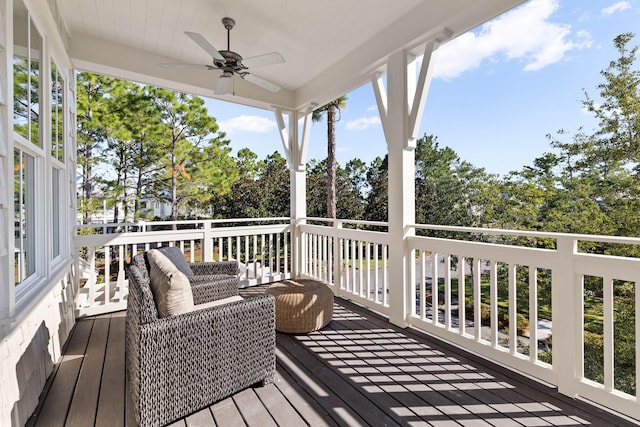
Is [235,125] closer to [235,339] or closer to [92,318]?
[92,318]

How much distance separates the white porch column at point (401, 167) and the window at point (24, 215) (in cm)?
292

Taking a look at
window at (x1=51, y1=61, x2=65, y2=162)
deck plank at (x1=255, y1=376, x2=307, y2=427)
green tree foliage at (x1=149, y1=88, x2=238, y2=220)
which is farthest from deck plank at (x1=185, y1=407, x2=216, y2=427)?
green tree foliage at (x1=149, y1=88, x2=238, y2=220)

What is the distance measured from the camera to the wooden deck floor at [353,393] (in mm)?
1786

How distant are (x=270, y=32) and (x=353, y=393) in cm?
351

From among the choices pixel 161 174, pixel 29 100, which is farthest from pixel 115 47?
pixel 161 174

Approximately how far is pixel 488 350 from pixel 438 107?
14168mm

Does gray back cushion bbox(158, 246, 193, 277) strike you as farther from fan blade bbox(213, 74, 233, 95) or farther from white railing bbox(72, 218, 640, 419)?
fan blade bbox(213, 74, 233, 95)

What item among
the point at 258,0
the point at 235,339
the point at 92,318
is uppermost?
the point at 258,0

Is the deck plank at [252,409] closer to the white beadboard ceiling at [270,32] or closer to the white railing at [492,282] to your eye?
the white railing at [492,282]

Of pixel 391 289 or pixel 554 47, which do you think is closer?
pixel 391 289

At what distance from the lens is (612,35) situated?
8.34 m

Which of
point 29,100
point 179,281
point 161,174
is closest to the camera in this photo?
point 179,281

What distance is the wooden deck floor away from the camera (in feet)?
5.86

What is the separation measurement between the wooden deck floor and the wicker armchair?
0.42ft
